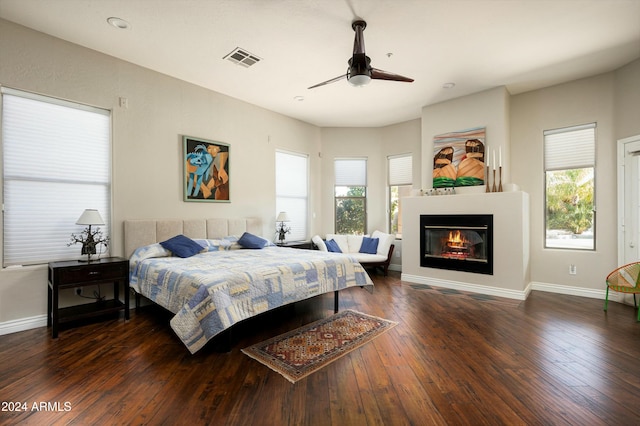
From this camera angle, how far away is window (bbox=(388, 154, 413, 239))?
6434mm

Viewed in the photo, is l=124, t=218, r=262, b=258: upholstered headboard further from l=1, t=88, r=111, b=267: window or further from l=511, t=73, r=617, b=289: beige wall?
l=511, t=73, r=617, b=289: beige wall

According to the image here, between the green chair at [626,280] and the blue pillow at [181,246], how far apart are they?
201 inches

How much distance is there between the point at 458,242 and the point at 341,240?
7.53 ft

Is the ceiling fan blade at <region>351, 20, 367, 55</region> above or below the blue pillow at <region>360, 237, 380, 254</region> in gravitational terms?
above

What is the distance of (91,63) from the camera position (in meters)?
3.64

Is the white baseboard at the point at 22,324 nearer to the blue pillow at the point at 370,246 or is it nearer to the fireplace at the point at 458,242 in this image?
the blue pillow at the point at 370,246

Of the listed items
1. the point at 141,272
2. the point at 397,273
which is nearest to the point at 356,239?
the point at 397,273

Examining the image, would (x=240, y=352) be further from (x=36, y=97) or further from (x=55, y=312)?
(x=36, y=97)

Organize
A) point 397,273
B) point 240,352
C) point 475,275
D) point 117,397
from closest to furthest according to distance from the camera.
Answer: point 117,397 → point 240,352 → point 475,275 → point 397,273

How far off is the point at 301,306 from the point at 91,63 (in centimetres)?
387

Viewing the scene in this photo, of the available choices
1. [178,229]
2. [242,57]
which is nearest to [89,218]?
[178,229]

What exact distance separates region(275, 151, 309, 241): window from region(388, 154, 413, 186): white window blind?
183 centimetres

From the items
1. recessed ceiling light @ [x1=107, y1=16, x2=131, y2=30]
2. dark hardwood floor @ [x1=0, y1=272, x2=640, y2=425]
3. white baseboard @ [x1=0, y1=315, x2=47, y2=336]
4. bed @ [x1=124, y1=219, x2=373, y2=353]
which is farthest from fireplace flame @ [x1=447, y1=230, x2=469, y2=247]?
white baseboard @ [x1=0, y1=315, x2=47, y2=336]

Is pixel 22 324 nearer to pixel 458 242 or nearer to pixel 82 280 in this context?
pixel 82 280
